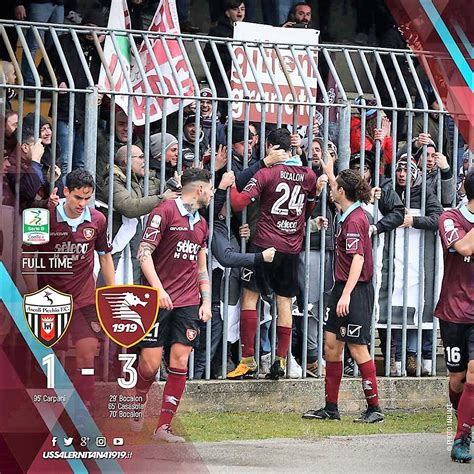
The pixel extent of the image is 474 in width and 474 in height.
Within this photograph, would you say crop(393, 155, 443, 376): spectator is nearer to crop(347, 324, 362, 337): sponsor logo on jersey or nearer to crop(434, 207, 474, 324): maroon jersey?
crop(347, 324, 362, 337): sponsor logo on jersey

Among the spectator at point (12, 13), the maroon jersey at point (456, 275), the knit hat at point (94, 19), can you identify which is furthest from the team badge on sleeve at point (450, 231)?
the knit hat at point (94, 19)

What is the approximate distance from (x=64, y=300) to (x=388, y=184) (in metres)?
3.51

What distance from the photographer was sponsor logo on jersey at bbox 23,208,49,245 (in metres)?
11.1

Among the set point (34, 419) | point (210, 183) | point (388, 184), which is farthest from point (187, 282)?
point (388, 184)

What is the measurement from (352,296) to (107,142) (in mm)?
2354

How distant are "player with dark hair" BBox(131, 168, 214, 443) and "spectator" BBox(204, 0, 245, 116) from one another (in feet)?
5.63

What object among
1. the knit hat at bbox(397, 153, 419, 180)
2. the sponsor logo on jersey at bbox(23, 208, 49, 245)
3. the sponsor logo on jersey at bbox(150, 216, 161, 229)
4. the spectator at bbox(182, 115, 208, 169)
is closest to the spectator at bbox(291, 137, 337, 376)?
Result: the knit hat at bbox(397, 153, 419, 180)

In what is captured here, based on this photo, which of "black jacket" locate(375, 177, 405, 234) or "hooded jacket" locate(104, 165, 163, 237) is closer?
"hooded jacket" locate(104, 165, 163, 237)

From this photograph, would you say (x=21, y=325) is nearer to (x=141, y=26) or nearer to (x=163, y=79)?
(x=163, y=79)

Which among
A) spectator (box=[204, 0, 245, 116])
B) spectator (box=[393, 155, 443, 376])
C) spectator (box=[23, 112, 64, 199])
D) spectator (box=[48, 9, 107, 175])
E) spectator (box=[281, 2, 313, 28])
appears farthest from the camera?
spectator (box=[281, 2, 313, 28])

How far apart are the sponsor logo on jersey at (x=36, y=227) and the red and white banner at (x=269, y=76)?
2.05 meters

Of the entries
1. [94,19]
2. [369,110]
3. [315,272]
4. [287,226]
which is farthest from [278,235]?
[94,19]

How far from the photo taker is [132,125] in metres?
11.9

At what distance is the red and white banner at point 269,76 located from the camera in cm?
1249
